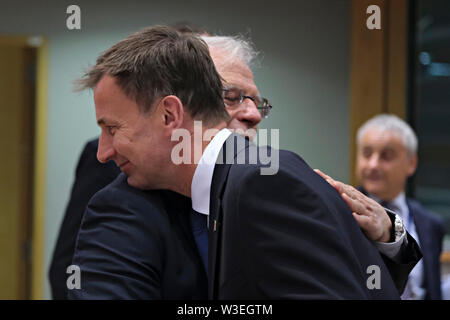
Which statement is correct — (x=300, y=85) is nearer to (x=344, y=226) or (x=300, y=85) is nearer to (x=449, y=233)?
(x=344, y=226)

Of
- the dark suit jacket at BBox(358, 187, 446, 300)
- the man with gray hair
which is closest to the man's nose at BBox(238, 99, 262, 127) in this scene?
the man with gray hair

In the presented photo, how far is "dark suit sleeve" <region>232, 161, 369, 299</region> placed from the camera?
46cm

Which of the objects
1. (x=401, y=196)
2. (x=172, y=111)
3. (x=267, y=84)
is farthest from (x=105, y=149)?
(x=401, y=196)

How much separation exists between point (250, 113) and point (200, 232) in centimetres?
15

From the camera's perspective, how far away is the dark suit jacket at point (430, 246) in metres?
1.34

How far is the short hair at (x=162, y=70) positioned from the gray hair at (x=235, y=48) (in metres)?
0.09

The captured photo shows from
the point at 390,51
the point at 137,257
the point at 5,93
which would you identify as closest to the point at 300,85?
the point at 137,257

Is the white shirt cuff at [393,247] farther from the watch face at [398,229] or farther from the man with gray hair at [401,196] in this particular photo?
the man with gray hair at [401,196]

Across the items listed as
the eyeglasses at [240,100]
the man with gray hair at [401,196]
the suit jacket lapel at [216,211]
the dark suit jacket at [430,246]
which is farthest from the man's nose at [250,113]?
the dark suit jacket at [430,246]

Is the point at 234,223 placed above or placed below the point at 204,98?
below

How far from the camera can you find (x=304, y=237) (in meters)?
0.48

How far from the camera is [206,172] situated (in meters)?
0.55

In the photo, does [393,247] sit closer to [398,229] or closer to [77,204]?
[398,229]

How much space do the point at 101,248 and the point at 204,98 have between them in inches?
7.4
